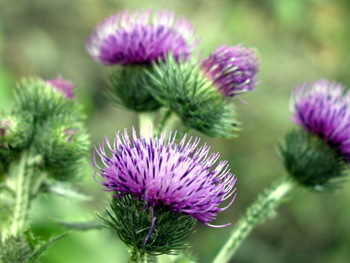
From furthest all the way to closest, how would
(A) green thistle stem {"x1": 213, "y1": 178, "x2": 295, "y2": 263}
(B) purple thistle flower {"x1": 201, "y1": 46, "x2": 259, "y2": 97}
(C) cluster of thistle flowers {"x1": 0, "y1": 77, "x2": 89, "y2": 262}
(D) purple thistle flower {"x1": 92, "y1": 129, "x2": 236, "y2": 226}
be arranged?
1. (B) purple thistle flower {"x1": 201, "y1": 46, "x2": 259, "y2": 97}
2. (A) green thistle stem {"x1": 213, "y1": 178, "x2": 295, "y2": 263}
3. (C) cluster of thistle flowers {"x1": 0, "y1": 77, "x2": 89, "y2": 262}
4. (D) purple thistle flower {"x1": 92, "y1": 129, "x2": 236, "y2": 226}

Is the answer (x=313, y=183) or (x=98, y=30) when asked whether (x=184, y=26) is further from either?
(x=313, y=183)

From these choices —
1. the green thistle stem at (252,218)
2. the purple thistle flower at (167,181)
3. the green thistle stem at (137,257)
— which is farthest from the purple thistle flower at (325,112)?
the green thistle stem at (137,257)

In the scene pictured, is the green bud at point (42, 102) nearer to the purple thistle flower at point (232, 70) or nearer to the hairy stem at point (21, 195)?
the hairy stem at point (21, 195)

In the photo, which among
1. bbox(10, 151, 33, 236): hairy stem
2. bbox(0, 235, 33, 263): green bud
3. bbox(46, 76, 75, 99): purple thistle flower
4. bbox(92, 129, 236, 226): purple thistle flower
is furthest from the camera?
bbox(46, 76, 75, 99): purple thistle flower

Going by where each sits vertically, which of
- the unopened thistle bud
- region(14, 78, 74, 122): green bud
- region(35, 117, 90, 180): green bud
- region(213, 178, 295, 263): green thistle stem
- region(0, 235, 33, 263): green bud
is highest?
the unopened thistle bud

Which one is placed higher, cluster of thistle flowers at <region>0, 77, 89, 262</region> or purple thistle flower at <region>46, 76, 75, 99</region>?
purple thistle flower at <region>46, 76, 75, 99</region>

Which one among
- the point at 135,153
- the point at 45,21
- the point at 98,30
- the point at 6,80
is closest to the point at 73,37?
the point at 45,21

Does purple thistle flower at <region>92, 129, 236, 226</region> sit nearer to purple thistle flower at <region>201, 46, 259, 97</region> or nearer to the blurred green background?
purple thistle flower at <region>201, 46, 259, 97</region>

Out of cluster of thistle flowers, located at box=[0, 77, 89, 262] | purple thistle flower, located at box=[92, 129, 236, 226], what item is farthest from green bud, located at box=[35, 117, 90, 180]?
purple thistle flower, located at box=[92, 129, 236, 226]
